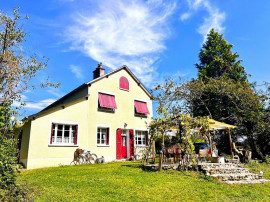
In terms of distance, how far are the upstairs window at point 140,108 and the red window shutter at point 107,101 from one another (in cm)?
251

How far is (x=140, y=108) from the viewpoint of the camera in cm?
1920

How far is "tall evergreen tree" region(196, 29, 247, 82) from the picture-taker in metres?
23.6

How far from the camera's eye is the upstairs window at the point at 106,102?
16.5 m

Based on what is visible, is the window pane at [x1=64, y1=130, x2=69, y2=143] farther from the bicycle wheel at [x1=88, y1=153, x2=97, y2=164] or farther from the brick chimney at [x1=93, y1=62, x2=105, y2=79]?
the brick chimney at [x1=93, y1=62, x2=105, y2=79]

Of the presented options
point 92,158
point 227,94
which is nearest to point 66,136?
point 92,158

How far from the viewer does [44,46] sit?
7.35m

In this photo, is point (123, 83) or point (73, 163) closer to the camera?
point (73, 163)

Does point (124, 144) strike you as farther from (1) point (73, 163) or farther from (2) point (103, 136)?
(1) point (73, 163)

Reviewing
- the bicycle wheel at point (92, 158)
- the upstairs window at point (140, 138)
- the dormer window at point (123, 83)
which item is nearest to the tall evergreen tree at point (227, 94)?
the upstairs window at point (140, 138)

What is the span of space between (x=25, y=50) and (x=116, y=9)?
5009 millimetres

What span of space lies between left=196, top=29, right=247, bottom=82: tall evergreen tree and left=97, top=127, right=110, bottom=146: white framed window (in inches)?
533

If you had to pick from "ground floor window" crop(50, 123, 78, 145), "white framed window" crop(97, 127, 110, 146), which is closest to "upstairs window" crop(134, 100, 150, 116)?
"white framed window" crop(97, 127, 110, 146)

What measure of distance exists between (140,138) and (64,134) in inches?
283

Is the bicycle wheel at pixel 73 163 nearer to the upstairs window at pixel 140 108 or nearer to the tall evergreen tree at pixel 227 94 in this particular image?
the upstairs window at pixel 140 108
